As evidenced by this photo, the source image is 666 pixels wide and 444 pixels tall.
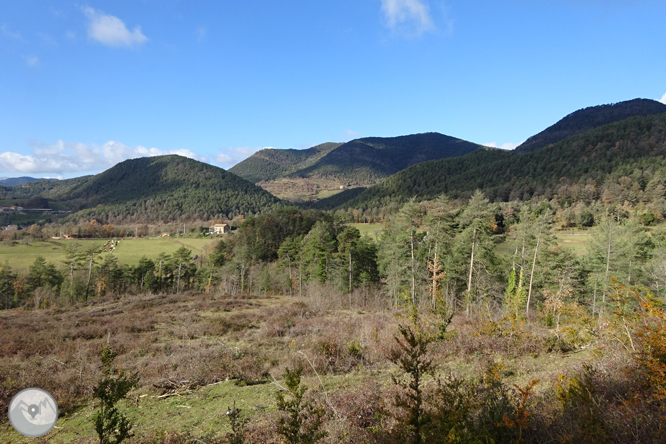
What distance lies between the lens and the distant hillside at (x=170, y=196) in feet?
465

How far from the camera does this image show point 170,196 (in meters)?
162

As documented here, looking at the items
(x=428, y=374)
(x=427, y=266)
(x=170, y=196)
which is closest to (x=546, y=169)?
(x=427, y=266)

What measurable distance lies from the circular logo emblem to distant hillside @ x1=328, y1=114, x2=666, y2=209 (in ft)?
336

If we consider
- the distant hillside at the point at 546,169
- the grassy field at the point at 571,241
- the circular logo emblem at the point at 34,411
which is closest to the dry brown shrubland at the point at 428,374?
the circular logo emblem at the point at 34,411

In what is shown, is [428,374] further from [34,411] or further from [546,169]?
[546,169]

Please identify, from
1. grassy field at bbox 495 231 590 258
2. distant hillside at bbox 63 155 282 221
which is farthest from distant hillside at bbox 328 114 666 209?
distant hillside at bbox 63 155 282 221

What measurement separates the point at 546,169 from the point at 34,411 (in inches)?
5707

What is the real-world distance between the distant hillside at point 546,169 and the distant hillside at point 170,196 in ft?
232

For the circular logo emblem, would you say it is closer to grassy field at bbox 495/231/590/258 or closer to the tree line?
the tree line

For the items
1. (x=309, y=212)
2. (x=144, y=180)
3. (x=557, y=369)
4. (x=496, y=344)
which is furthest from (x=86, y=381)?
(x=144, y=180)

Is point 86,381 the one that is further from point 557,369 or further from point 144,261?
point 144,261

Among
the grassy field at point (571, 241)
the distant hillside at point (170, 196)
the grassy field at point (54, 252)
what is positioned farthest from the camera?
the distant hillside at point (170, 196)

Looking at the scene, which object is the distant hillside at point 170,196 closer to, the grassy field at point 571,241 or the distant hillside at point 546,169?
the distant hillside at point 546,169

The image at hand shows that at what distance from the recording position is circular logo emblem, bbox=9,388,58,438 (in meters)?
3.54
